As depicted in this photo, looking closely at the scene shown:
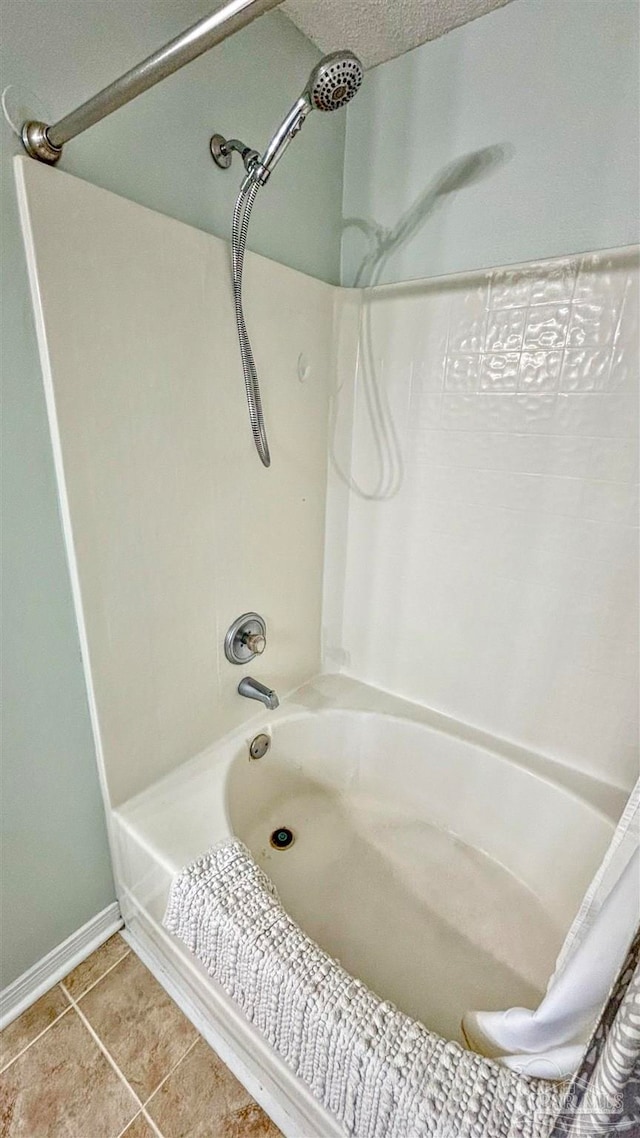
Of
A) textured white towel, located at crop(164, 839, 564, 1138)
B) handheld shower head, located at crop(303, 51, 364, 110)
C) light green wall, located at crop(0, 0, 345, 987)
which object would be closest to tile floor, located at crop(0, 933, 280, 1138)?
light green wall, located at crop(0, 0, 345, 987)

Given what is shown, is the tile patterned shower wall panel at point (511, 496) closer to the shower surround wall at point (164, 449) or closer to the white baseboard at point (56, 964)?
the shower surround wall at point (164, 449)

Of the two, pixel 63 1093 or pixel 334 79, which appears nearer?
pixel 334 79

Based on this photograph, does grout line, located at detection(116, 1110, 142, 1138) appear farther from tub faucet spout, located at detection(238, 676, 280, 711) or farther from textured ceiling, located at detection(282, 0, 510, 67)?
textured ceiling, located at detection(282, 0, 510, 67)

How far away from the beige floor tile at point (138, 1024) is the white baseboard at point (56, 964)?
84mm

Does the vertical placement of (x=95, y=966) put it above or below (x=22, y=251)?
below

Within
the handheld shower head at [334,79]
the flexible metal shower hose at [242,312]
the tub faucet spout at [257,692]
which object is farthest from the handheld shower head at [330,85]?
the tub faucet spout at [257,692]

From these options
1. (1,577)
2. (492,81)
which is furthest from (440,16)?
(1,577)

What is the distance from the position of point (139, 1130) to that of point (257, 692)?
0.88 metres

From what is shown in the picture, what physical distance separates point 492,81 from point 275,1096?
7.42 ft

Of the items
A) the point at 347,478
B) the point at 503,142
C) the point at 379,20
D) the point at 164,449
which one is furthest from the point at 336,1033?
the point at 379,20

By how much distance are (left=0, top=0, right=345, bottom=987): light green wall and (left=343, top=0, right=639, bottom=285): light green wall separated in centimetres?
18

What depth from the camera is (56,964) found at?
1.15m

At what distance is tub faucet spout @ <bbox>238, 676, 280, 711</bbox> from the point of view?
1326mm

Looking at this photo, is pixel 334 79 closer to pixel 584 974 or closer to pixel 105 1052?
pixel 584 974
